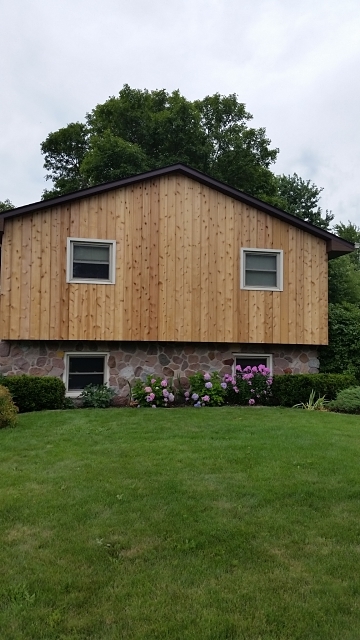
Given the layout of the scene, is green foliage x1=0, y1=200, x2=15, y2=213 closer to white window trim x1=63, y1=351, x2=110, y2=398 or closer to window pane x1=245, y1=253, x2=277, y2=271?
white window trim x1=63, y1=351, x2=110, y2=398

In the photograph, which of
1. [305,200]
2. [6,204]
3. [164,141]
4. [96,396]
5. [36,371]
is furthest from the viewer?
[6,204]

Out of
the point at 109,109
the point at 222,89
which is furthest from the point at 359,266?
the point at 109,109

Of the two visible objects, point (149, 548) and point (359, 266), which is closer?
point (149, 548)

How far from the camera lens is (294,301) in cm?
1220

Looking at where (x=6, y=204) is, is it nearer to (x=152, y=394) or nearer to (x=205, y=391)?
(x=152, y=394)

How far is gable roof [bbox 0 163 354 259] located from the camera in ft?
35.9

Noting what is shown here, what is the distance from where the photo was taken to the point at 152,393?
419 inches

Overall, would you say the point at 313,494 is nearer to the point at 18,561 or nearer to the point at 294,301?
the point at 18,561

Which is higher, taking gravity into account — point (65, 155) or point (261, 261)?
point (65, 155)

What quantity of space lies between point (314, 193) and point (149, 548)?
97.2ft

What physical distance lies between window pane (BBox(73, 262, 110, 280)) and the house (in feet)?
0.08

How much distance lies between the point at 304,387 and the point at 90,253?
19.4 feet

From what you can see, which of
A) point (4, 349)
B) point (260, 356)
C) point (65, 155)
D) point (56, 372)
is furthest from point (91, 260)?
point (65, 155)

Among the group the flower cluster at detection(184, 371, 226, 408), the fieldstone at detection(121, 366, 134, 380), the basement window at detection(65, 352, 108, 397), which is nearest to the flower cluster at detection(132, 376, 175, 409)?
the flower cluster at detection(184, 371, 226, 408)
